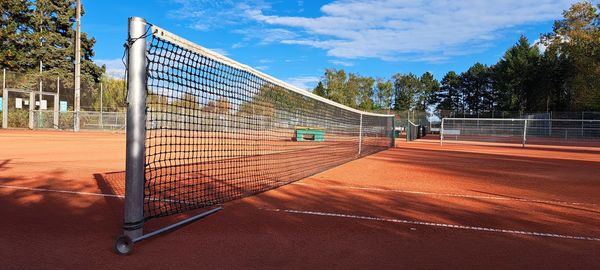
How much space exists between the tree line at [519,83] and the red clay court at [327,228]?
43744 mm

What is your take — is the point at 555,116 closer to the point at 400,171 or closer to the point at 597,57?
the point at 597,57

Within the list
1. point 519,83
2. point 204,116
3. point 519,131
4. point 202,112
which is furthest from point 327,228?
point 519,83

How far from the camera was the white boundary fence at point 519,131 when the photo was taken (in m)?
33.5

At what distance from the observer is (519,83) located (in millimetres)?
66562

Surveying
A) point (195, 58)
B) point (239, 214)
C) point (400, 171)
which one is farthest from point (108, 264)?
point (400, 171)

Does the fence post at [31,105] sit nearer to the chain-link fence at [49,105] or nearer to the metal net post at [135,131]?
the chain-link fence at [49,105]

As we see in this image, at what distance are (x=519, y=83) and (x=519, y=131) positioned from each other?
36820mm

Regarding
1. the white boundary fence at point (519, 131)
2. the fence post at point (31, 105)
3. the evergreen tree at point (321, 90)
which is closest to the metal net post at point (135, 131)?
the white boundary fence at point (519, 131)

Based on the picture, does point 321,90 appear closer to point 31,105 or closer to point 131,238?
point 31,105

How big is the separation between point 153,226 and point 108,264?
108cm

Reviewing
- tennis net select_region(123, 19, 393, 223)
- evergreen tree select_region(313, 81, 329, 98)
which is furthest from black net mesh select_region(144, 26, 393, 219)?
evergreen tree select_region(313, 81, 329, 98)

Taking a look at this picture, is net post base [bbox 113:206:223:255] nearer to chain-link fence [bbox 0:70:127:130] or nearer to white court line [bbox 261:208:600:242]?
white court line [bbox 261:208:600:242]

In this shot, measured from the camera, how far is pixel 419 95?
339ft

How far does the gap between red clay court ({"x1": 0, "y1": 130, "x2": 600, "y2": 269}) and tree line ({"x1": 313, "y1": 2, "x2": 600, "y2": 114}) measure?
1722 inches
